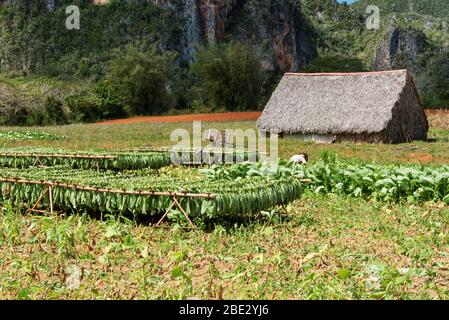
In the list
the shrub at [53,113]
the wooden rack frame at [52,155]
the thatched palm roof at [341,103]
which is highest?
the thatched palm roof at [341,103]

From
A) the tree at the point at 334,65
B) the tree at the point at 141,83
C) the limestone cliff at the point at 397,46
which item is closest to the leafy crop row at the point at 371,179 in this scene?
the tree at the point at 141,83

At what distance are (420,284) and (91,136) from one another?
796 inches

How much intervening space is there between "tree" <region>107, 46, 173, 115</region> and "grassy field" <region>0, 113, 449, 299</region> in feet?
115

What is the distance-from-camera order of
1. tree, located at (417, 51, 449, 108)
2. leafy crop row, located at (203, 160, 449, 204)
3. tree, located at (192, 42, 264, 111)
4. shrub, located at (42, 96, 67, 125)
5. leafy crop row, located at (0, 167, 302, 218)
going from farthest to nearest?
tree, located at (192, 42, 264, 111)
tree, located at (417, 51, 449, 108)
shrub, located at (42, 96, 67, 125)
leafy crop row, located at (203, 160, 449, 204)
leafy crop row, located at (0, 167, 302, 218)

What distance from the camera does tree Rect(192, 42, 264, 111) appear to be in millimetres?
45625

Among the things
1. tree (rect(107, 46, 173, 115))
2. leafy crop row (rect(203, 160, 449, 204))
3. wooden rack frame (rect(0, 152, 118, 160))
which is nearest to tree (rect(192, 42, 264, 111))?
tree (rect(107, 46, 173, 115))

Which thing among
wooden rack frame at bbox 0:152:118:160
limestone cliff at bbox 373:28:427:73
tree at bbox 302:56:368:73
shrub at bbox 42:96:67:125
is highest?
limestone cliff at bbox 373:28:427:73

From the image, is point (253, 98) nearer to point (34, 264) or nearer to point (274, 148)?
point (274, 148)

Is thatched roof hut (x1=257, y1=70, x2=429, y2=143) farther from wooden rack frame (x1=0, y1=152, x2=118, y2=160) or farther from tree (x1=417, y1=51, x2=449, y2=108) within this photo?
tree (x1=417, y1=51, x2=449, y2=108)

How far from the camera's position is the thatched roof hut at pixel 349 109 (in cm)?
2256

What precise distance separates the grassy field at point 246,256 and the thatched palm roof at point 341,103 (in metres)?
13.6

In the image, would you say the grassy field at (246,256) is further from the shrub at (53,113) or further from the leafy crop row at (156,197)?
the shrub at (53,113)

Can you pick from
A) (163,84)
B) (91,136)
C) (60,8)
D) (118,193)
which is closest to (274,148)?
(91,136)

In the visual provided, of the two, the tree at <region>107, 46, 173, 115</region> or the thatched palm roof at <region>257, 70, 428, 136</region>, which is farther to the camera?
the tree at <region>107, 46, 173, 115</region>
